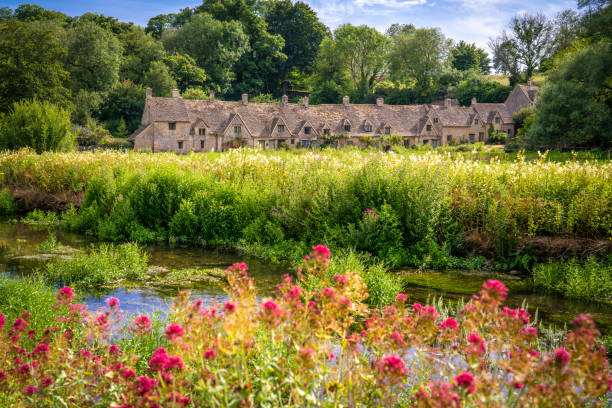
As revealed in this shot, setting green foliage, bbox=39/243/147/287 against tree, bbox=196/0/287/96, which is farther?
tree, bbox=196/0/287/96

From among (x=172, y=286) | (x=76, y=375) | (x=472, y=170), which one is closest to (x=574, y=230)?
(x=472, y=170)

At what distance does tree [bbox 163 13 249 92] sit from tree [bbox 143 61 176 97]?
16.6 m

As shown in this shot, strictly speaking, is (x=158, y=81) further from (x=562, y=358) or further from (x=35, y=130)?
Answer: (x=562, y=358)

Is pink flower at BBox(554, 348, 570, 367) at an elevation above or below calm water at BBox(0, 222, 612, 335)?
above

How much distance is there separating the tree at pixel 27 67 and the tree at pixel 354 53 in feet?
179

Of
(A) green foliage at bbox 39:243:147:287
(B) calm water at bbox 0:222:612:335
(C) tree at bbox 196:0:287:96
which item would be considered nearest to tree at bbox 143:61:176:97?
(C) tree at bbox 196:0:287:96

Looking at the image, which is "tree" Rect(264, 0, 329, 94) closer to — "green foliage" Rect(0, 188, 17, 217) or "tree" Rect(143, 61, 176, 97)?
"tree" Rect(143, 61, 176, 97)

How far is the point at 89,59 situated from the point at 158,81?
1048 centimetres

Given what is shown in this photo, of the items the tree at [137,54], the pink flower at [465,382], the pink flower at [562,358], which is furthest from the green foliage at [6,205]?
the tree at [137,54]

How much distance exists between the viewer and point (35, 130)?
2778 centimetres

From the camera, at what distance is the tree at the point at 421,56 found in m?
87.1

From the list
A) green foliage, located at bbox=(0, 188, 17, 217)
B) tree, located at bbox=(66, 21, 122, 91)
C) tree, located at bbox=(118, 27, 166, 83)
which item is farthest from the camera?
tree, located at bbox=(118, 27, 166, 83)

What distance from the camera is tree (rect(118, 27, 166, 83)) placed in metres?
75.5

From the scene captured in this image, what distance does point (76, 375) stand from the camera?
11.9ft
